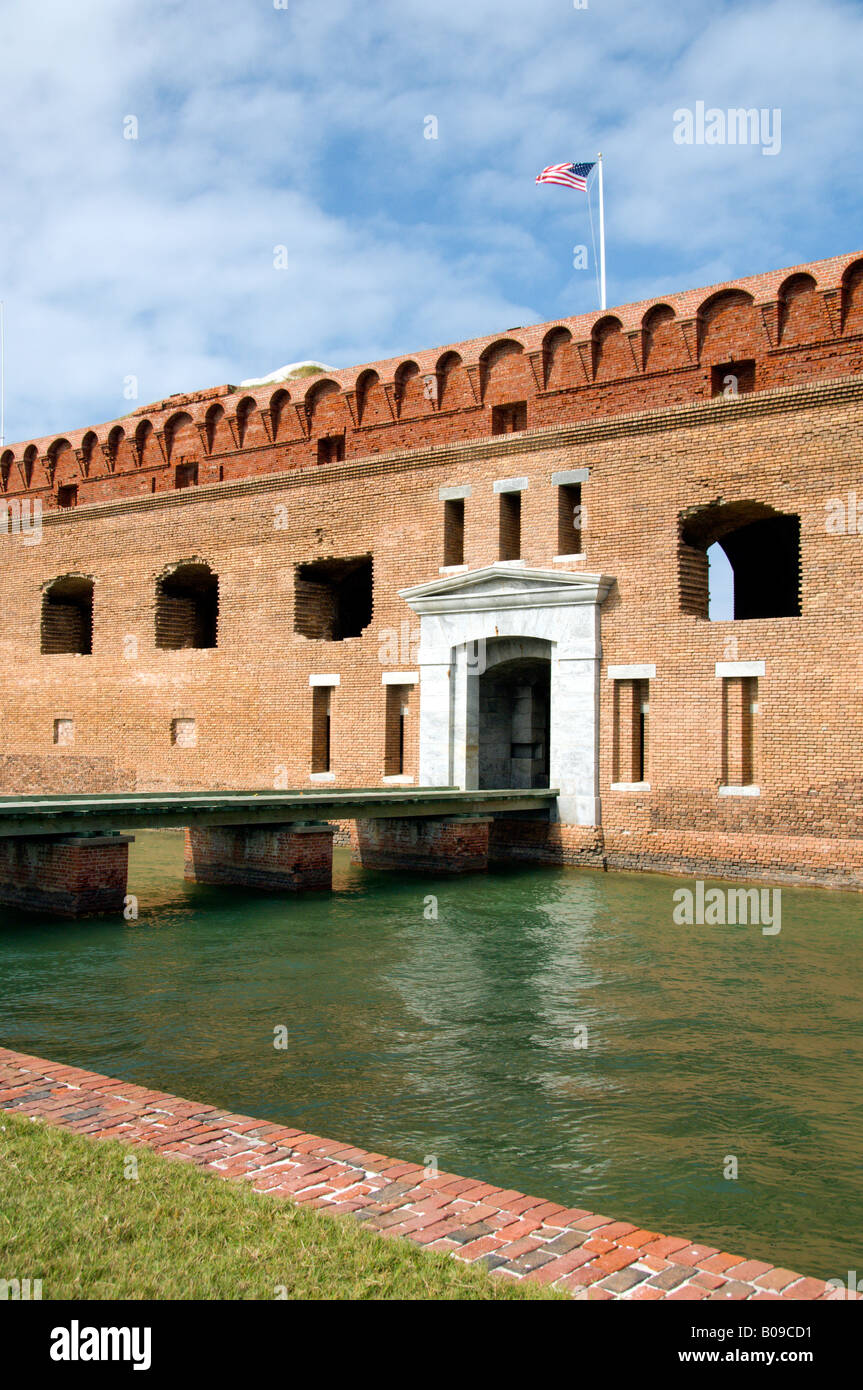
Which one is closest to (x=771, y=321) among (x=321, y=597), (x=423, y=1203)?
(x=321, y=597)

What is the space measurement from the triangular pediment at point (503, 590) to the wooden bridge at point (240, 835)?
305 centimetres

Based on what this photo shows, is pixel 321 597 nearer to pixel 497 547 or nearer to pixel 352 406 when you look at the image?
pixel 352 406

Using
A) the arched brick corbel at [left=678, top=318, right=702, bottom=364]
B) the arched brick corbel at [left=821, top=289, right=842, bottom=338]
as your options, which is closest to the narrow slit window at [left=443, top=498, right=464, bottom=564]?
the arched brick corbel at [left=678, top=318, right=702, bottom=364]

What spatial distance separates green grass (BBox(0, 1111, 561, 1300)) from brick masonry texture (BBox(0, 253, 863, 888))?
11.9m

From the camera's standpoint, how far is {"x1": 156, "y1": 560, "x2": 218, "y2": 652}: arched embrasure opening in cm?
2333

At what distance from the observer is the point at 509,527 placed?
18.4 m

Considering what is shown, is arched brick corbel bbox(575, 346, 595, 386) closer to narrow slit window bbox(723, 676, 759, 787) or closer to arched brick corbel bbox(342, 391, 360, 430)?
arched brick corbel bbox(342, 391, 360, 430)

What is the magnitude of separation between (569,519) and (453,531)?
2291 millimetres

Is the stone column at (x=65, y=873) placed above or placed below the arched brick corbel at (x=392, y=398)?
below

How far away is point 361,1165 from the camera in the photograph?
443 cm

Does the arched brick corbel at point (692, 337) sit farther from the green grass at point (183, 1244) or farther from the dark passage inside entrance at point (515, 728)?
the green grass at point (183, 1244)

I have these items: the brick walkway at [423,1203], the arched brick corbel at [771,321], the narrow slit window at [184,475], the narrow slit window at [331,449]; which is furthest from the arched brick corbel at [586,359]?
the brick walkway at [423,1203]

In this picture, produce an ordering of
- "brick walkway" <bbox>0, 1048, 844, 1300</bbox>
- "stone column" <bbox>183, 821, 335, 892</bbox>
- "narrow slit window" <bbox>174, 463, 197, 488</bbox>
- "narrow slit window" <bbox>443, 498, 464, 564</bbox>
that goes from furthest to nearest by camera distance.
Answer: "narrow slit window" <bbox>174, 463, 197, 488</bbox> → "narrow slit window" <bbox>443, 498, 464, 564</bbox> → "stone column" <bbox>183, 821, 335, 892</bbox> → "brick walkway" <bbox>0, 1048, 844, 1300</bbox>

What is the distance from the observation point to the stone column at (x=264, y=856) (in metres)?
14.2
